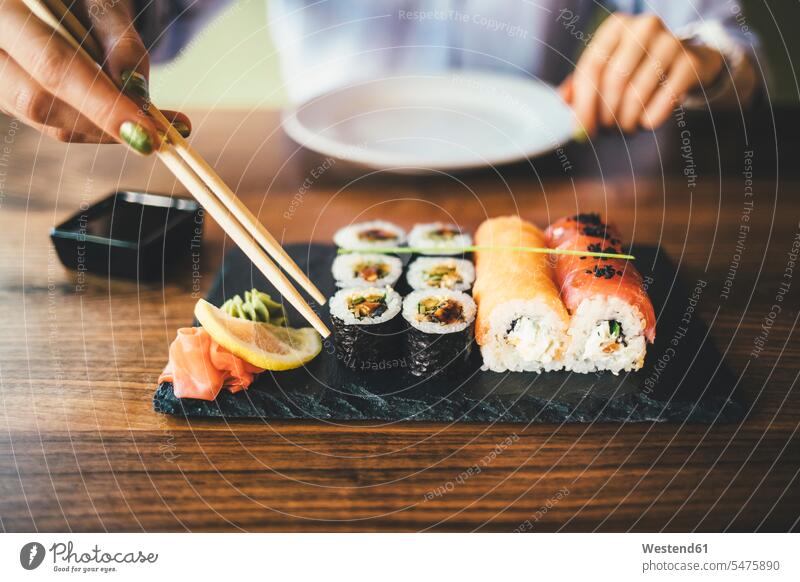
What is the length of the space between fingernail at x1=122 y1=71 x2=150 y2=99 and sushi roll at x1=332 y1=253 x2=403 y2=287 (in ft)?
2.49

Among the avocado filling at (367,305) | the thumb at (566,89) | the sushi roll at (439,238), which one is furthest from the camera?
the thumb at (566,89)

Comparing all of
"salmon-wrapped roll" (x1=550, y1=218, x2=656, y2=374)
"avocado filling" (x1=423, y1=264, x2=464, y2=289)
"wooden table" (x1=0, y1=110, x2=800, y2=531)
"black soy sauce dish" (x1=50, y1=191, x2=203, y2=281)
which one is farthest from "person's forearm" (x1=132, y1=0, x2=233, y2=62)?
"salmon-wrapped roll" (x1=550, y1=218, x2=656, y2=374)

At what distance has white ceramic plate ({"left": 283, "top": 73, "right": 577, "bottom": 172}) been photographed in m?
2.47

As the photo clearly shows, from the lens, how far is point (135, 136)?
124 cm

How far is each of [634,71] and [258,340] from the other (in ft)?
6.65

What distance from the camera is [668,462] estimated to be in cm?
149

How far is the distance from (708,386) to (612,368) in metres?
0.23

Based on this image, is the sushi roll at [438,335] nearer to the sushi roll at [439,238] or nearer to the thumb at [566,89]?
the sushi roll at [439,238]

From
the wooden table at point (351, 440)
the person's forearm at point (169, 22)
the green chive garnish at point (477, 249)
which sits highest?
the person's forearm at point (169, 22)

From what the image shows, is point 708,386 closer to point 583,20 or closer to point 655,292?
point 655,292

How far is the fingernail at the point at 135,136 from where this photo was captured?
48.8 inches

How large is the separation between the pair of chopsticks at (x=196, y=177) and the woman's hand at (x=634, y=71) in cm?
178

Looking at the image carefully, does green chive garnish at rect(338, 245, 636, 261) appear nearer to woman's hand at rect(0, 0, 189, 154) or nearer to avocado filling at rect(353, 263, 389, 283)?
avocado filling at rect(353, 263, 389, 283)

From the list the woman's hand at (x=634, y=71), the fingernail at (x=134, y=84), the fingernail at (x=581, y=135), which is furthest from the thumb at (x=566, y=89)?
the fingernail at (x=134, y=84)
